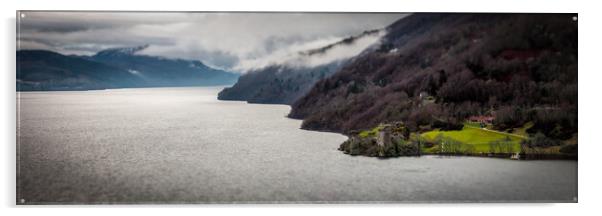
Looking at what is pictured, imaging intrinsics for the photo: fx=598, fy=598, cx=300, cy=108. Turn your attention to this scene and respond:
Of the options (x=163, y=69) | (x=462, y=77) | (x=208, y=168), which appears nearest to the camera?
Answer: (x=208, y=168)

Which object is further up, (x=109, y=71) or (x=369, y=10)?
(x=369, y=10)

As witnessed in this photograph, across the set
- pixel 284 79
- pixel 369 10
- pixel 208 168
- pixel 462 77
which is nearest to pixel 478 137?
pixel 462 77

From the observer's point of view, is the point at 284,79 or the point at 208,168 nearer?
the point at 208,168

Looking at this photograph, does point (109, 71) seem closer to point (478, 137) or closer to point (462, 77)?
point (462, 77)

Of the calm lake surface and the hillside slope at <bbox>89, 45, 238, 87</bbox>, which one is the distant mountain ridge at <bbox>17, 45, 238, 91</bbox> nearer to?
the hillside slope at <bbox>89, 45, 238, 87</bbox>

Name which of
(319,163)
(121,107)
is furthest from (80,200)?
(319,163)

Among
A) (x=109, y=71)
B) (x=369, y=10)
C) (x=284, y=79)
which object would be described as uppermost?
(x=369, y=10)

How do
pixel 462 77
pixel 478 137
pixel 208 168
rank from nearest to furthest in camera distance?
pixel 208 168 → pixel 478 137 → pixel 462 77

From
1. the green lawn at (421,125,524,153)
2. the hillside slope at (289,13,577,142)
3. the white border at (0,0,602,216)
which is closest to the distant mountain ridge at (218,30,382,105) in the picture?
the hillside slope at (289,13,577,142)
